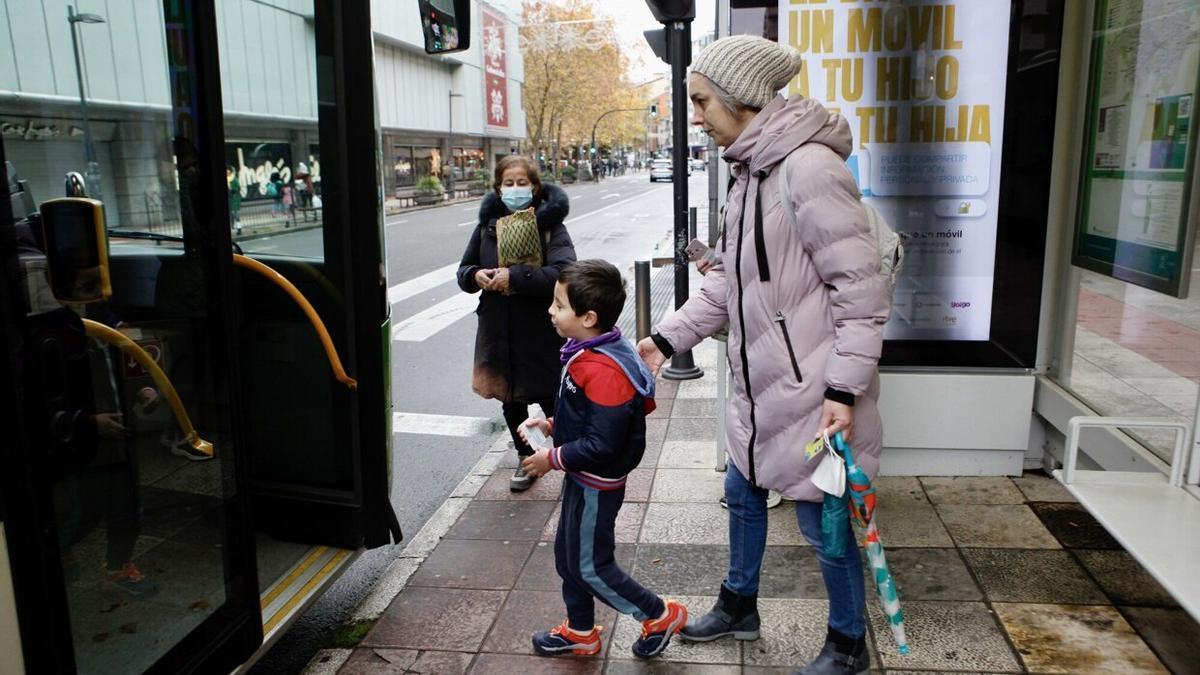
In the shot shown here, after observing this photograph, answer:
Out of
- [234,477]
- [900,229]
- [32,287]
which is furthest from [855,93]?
[32,287]

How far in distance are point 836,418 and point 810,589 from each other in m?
1.26

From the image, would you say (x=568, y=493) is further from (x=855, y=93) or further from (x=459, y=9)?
(x=855, y=93)

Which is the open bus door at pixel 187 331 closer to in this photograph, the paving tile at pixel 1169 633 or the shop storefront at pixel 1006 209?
the shop storefront at pixel 1006 209

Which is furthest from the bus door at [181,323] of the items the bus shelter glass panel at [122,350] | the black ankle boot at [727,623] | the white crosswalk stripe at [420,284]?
the white crosswalk stripe at [420,284]

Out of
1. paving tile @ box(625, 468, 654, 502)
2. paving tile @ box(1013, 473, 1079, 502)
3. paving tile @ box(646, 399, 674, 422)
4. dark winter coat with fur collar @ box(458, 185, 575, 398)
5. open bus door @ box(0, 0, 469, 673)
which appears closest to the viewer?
Result: open bus door @ box(0, 0, 469, 673)

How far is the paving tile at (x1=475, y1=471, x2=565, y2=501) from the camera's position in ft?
15.5

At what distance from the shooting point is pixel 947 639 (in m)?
3.07

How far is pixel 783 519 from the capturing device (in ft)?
13.6

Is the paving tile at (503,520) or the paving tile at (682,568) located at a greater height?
the paving tile at (682,568)

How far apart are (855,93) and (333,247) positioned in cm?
261

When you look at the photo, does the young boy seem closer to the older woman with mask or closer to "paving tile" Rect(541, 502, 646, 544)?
the older woman with mask

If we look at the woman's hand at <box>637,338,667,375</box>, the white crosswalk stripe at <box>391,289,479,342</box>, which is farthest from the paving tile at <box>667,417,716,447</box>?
the white crosswalk stripe at <box>391,289,479,342</box>

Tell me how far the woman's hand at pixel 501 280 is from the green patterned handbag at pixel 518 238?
0.07 m

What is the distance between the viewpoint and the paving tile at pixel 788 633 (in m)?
3.03
